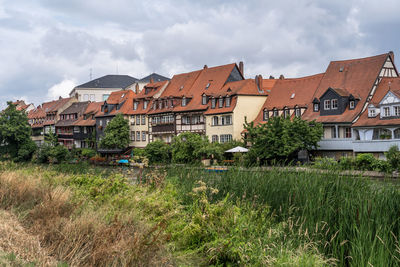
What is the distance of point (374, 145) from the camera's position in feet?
115

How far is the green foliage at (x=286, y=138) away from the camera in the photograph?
116ft

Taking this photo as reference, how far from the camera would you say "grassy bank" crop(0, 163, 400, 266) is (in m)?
7.05

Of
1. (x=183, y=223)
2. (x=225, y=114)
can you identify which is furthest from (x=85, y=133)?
(x=183, y=223)

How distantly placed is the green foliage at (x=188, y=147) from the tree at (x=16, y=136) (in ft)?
105

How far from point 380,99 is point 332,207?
3003cm

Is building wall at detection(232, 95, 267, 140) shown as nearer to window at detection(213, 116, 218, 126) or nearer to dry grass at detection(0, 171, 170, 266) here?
window at detection(213, 116, 218, 126)

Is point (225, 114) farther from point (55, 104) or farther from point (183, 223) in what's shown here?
point (55, 104)

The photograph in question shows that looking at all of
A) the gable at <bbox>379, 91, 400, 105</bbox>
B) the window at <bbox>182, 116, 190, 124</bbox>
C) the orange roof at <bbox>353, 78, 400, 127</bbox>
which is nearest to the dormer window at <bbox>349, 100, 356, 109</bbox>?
the orange roof at <bbox>353, 78, 400, 127</bbox>

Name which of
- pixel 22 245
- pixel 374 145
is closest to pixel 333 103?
pixel 374 145

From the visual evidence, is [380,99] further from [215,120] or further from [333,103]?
[215,120]

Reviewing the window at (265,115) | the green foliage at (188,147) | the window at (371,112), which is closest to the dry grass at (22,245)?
the window at (371,112)

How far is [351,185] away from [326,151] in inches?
1157

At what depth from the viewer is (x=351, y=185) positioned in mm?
10297

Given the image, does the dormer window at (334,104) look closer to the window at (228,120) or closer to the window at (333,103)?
the window at (333,103)
